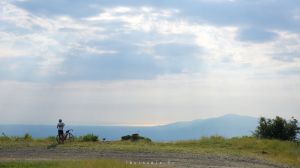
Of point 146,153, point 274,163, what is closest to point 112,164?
point 146,153

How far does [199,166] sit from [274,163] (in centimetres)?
696

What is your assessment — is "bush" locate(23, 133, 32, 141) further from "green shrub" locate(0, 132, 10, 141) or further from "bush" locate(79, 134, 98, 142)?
"bush" locate(79, 134, 98, 142)

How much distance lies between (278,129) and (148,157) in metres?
25.7

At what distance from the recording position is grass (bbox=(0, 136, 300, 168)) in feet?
133

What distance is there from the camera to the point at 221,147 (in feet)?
149

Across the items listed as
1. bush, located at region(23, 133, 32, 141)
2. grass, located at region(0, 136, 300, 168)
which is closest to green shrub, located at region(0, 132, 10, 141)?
grass, located at region(0, 136, 300, 168)

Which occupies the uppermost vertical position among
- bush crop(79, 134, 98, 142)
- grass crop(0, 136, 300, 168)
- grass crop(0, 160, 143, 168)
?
bush crop(79, 134, 98, 142)

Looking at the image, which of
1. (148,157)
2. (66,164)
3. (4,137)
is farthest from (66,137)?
(66,164)

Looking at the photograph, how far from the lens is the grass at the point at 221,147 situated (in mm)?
40544

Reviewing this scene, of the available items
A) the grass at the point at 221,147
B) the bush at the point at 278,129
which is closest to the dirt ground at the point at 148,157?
the grass at the point at 221,147

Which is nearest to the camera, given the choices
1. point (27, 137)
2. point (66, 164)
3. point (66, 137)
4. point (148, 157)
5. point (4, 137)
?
point (66, 164)

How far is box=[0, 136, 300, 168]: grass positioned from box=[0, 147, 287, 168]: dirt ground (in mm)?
2553

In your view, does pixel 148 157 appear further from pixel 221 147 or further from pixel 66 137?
pixel 66 137

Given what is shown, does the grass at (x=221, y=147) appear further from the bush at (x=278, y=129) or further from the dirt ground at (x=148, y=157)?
the bush at (x=278, y=129)
